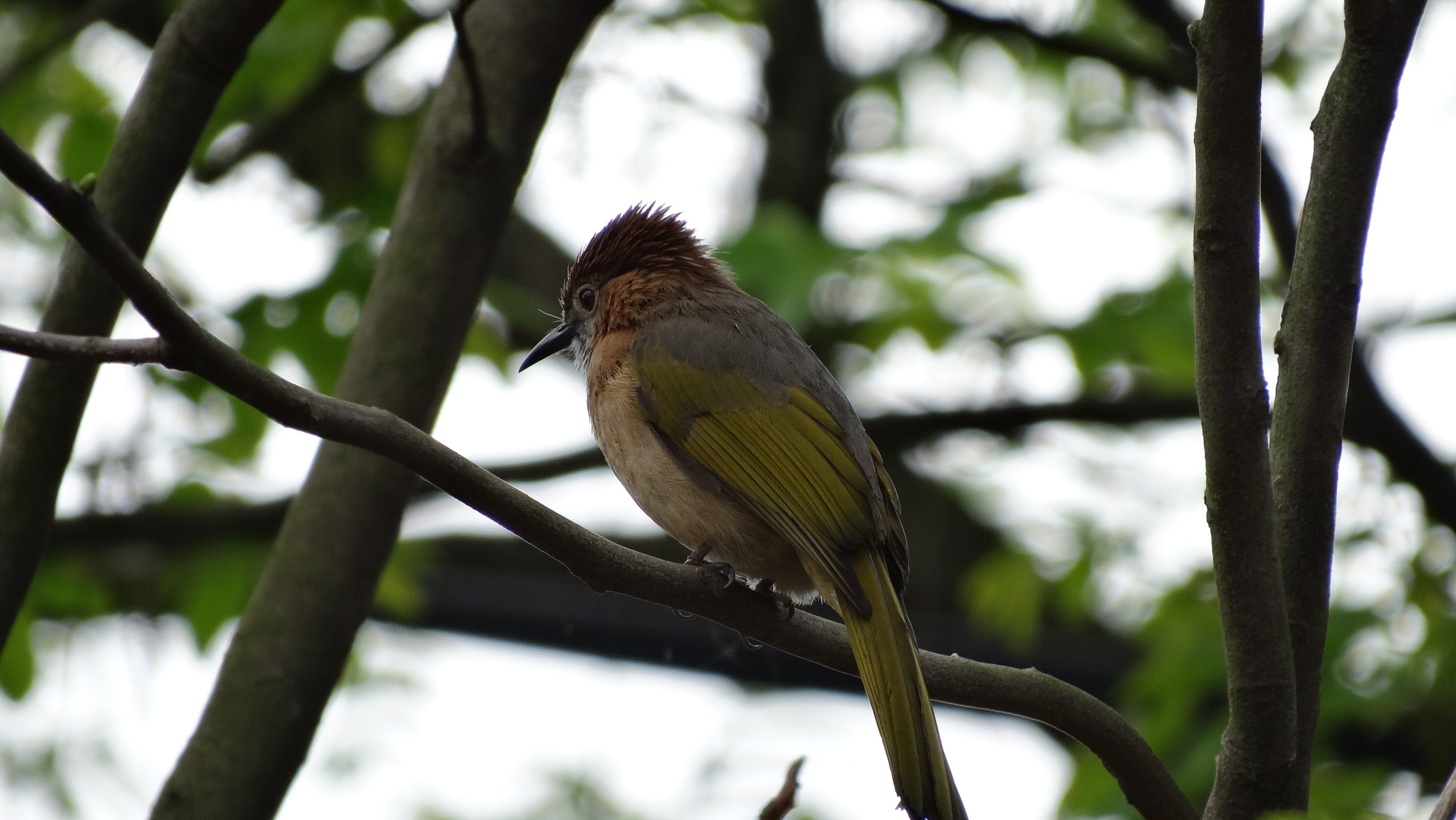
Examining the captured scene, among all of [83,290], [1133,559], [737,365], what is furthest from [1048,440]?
[83,290]

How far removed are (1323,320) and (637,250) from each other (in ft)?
8.85

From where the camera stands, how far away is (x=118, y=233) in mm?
3205

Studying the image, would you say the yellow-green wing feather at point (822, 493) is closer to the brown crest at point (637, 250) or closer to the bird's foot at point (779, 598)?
the bird's foot at point (779, 598)

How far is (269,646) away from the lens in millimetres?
3555

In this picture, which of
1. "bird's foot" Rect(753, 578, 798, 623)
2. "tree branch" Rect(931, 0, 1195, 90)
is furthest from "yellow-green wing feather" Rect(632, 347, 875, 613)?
"tree branch" Rect(931, 0, 1195, 90)

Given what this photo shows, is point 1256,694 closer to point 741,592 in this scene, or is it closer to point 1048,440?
point 741,592

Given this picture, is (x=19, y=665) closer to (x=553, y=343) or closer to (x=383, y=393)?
(x=553, y=343)

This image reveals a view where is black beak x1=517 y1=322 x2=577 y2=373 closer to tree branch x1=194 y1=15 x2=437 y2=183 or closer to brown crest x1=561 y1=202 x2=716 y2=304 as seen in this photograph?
brown crest x1=561 y1=202 x2=716 y2=304

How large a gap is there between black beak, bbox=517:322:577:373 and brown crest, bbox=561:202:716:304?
16 cm

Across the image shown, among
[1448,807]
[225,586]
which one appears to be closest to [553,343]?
[225,586]

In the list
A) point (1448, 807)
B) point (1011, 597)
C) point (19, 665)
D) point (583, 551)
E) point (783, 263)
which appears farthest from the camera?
point (1011, 597)

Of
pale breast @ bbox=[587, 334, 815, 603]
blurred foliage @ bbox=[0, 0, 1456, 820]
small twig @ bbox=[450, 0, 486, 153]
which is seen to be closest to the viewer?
small twig @ bbox=[450, 0, 486, 153]

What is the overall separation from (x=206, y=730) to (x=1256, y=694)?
8.70 ft

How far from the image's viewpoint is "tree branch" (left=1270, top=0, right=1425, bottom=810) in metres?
2.82
